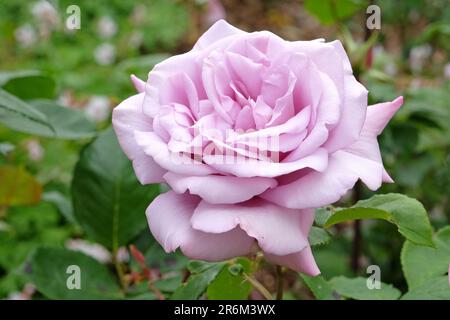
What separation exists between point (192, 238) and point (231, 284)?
0.65 feet

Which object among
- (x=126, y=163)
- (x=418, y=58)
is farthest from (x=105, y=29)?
(x=126, y=163)

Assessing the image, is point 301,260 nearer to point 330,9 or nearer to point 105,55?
point 330,9

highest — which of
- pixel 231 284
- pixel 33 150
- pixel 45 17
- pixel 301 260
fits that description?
pixel 301 260

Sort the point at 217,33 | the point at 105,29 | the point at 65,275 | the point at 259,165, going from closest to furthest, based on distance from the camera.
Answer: the point at 259,165
the point at 217,33
the point at 65,275
the point at 105,29

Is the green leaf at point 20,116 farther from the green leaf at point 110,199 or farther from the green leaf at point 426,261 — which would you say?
the green leaf at point 426,261

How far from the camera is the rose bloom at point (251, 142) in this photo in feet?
1.67

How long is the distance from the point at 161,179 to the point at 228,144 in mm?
72

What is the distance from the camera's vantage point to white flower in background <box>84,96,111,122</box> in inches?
77.7

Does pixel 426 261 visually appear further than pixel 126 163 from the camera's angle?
No

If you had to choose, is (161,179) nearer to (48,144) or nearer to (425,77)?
(425,77)

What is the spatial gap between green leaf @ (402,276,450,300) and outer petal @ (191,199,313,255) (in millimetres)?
208

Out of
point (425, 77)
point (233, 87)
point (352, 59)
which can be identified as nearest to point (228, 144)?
point (233, 87)

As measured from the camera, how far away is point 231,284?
71 cm

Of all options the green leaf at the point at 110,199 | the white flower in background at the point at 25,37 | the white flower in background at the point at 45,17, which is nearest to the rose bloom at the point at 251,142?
the green leaf at the point at 110,199
